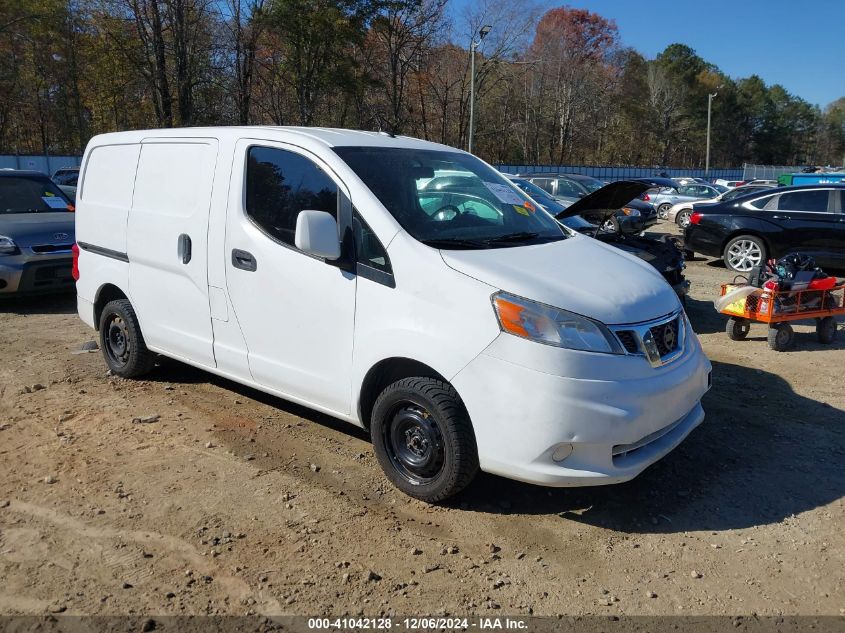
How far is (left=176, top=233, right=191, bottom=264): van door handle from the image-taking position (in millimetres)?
4550

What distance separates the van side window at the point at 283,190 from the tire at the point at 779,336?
5.07 metres

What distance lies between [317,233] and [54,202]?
7748mm

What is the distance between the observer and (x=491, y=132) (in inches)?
2618

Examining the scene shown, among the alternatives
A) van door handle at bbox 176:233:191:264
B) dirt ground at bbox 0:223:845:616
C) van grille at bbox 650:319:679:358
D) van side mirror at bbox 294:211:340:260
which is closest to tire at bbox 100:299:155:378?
dirt ground at bbox 0:223:845:616

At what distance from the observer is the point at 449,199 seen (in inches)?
162

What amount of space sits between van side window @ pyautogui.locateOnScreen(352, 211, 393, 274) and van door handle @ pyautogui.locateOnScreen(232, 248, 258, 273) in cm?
79

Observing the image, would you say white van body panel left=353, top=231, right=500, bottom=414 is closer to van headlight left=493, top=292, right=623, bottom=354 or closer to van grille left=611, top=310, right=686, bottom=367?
van headlight left=493, top=292, right=623, bottom=354

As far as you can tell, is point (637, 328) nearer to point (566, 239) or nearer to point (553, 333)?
point (553, 333)

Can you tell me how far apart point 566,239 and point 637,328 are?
43.6 inches

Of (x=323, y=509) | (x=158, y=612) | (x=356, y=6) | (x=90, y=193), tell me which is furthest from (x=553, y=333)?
(x=356, y=6)

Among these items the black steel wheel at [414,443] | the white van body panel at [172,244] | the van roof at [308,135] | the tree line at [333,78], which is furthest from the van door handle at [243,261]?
the tree line at [333,78]

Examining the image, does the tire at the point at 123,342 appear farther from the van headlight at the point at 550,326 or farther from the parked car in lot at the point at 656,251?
the parked car in lot at the point at 656,251

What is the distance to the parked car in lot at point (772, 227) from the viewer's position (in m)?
11.0

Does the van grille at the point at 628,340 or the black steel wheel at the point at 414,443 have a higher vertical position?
the van grille at the point at 628,340
